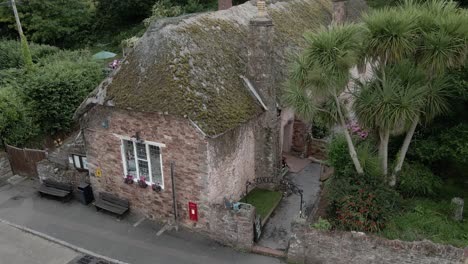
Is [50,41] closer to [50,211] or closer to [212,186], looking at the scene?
[50,211]

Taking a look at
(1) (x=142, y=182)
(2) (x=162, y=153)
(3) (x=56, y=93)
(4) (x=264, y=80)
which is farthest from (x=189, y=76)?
Answer: (3) (x=56, y=93)

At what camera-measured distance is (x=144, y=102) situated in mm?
13852

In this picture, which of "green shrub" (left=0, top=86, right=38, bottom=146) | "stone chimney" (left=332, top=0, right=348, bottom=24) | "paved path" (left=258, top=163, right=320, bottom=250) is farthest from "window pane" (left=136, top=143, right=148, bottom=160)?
"stone chimney" (left=332, top=0, right=348, bottom=24)

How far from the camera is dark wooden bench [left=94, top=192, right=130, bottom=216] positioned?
15592 millimetres

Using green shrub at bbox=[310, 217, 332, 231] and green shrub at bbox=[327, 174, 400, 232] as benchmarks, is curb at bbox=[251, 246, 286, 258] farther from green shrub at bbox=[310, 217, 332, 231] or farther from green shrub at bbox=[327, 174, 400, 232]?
green shrub at bbox=[327, 174, 400, 232]

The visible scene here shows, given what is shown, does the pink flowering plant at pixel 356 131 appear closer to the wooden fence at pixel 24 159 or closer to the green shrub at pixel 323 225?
the green shrub at pixel 323 225

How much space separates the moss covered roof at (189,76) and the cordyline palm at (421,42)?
188 inches

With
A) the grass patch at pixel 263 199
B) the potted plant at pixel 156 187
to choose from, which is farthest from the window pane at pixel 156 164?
the grass patch at pixel 263 199

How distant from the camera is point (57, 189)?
17.0 meters

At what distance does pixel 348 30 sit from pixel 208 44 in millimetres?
5914

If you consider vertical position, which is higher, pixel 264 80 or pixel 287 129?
pixel 264 80

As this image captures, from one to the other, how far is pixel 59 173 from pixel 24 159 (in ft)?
8.84

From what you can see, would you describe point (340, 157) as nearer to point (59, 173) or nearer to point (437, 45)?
point (437, 45)

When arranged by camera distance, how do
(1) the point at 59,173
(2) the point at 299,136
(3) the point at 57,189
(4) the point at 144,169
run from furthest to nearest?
(2) the point at 299,136
(1) the point at 59,173
(3) the point at 57,189
(4) the point at 144,169
